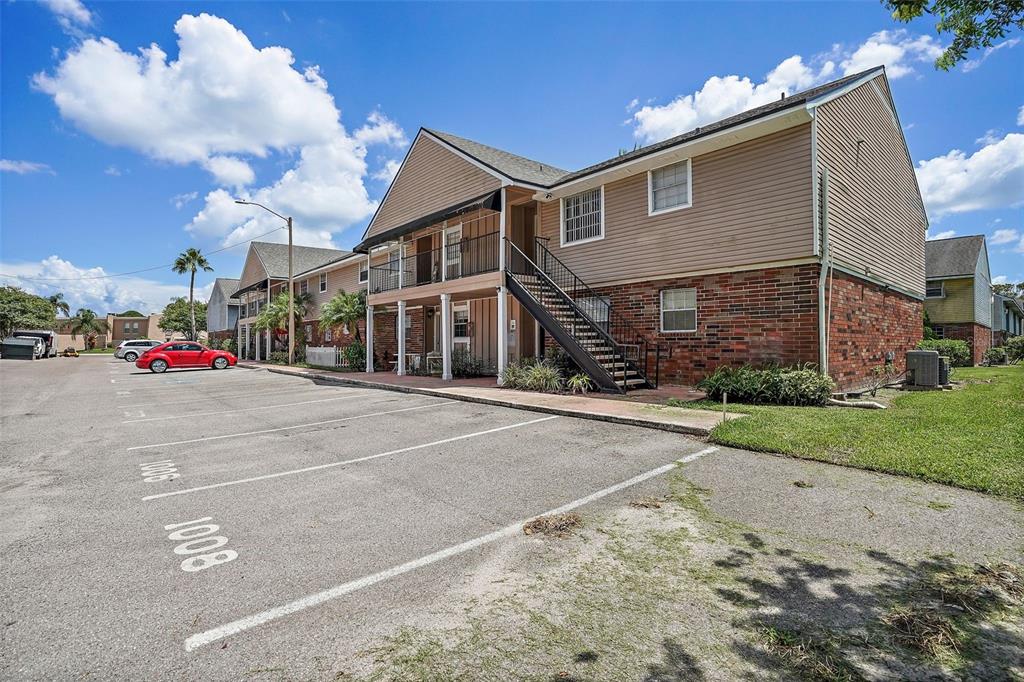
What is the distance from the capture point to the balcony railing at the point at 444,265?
16531 millimetres

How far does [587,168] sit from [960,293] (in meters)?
Result: 25.5

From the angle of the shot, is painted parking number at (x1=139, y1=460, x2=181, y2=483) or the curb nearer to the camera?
painted parking number at (x1=139, y1=460, x2=181, y2=483)

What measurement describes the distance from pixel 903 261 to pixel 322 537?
1915 centimetres

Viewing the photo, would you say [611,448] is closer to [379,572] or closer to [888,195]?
[379,572]

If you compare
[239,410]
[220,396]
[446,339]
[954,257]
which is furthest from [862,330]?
[954,257]

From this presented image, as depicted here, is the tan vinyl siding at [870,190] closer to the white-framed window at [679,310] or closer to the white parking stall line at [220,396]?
the white-framed window at [679,310]

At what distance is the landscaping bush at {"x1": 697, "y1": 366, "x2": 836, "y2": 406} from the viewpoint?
31.4ft

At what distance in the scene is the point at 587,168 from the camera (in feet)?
48.5

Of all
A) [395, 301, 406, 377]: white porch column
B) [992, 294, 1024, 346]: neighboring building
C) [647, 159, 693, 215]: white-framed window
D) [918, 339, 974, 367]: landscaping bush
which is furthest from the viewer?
[992, 294, 1024, 346]: neighboring building

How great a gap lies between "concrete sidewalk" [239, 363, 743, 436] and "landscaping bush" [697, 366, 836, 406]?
70.6 inches

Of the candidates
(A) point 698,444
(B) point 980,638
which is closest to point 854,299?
(A) point 698,444

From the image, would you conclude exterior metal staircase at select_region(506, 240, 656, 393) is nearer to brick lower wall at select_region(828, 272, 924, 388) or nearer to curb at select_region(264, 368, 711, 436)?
curb at select_region(264, 368, 711, 436)

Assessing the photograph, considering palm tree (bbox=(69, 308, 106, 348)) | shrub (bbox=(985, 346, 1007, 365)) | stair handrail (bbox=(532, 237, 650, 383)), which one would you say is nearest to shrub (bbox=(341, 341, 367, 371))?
stair handrail (bbox=(532, 237, 650, 383))

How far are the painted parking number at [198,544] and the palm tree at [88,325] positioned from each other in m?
96.1
